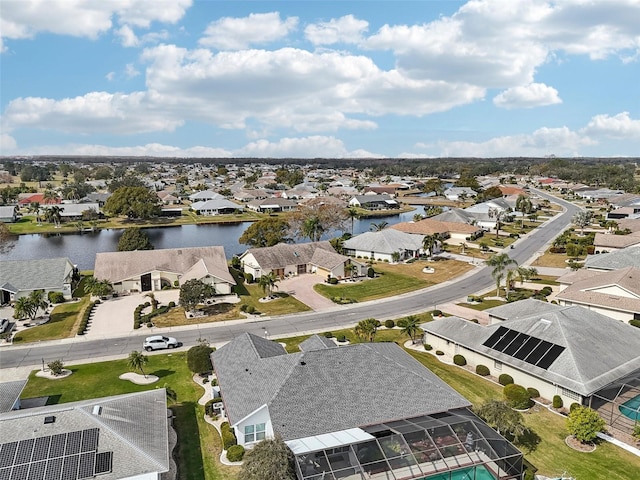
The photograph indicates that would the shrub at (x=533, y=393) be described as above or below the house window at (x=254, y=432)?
below

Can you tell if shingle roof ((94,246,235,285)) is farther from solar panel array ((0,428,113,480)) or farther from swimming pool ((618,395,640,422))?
swimming pool ((618,395,640,422))

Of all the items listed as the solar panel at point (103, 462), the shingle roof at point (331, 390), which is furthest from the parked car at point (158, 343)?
the solar panel at point (103, 462)

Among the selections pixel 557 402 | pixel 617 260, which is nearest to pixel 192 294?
pixel 557 402

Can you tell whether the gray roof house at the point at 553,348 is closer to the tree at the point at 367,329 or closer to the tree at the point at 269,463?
the tree at the point at 367,329

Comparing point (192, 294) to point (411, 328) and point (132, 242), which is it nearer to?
point (411, 328)

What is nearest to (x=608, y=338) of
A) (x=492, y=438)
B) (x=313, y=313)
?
(x=492, y=438)

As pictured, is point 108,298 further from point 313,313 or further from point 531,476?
point 531,476

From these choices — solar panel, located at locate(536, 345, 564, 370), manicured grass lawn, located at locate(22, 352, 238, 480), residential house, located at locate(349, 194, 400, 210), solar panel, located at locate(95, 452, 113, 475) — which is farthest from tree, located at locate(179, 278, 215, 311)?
residential house, located at locate(349, 194, 400, 210)
